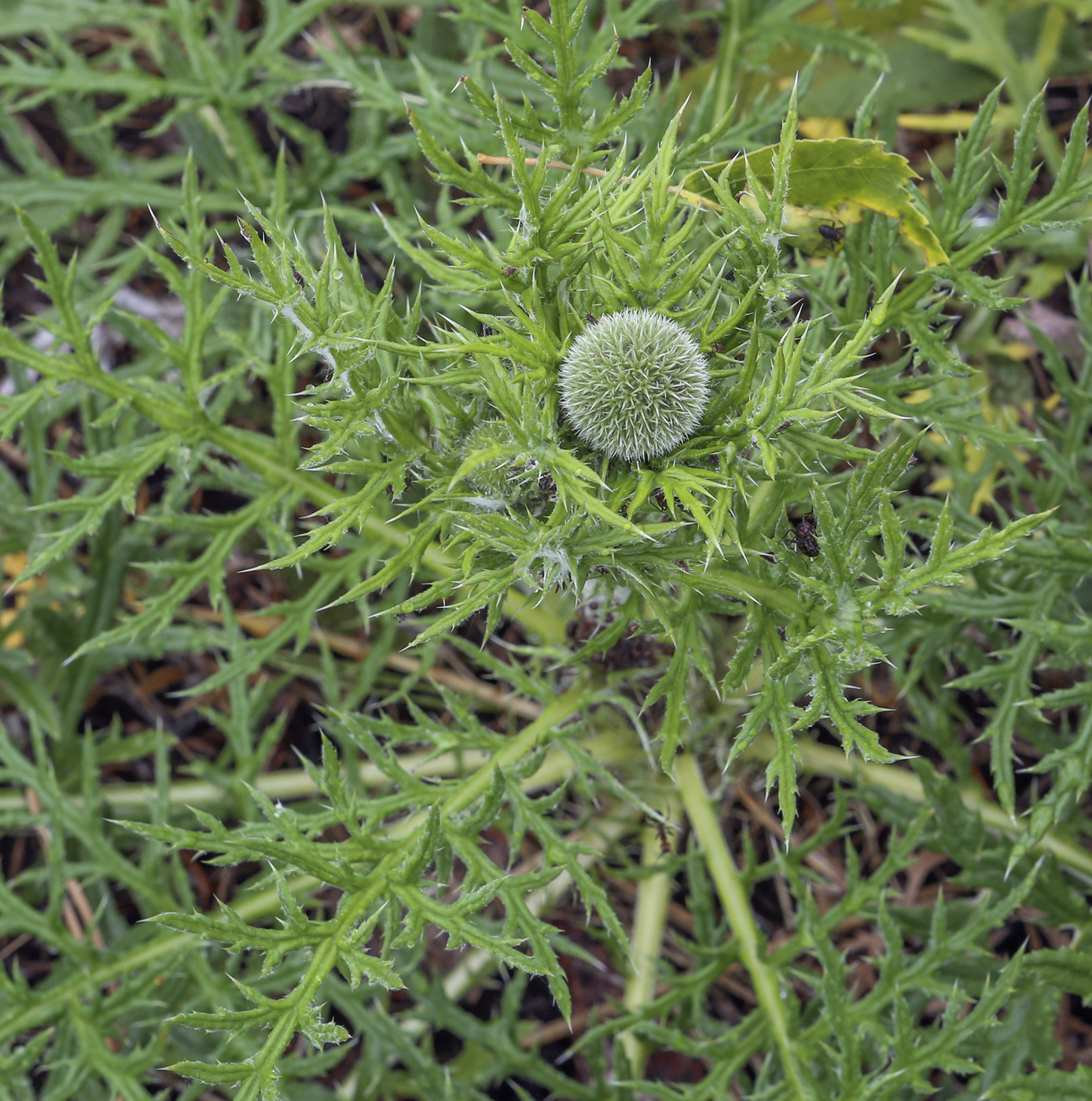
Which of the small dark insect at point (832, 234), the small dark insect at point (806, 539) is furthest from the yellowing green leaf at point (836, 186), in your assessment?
the small dark insect at point (806, 539)

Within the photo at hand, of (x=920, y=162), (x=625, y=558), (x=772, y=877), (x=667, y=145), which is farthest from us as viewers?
(x=920, y=162)

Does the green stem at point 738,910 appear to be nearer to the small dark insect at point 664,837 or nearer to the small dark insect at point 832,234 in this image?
the small dark insect at point 664,837

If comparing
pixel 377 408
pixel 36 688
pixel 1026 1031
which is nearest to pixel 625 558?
pixel 377 408

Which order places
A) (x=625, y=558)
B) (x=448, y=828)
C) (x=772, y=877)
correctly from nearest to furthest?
(x=625, y=558) → (x=448, y=828) → (x=772, y=877)

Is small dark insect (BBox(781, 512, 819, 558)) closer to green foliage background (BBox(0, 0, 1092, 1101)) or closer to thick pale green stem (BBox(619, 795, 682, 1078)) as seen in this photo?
green foliage background (BBox(0, 0, 1092, 1101))

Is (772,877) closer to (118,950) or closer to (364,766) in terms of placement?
(364,766)

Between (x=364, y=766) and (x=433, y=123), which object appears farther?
(x=364, y=766)
